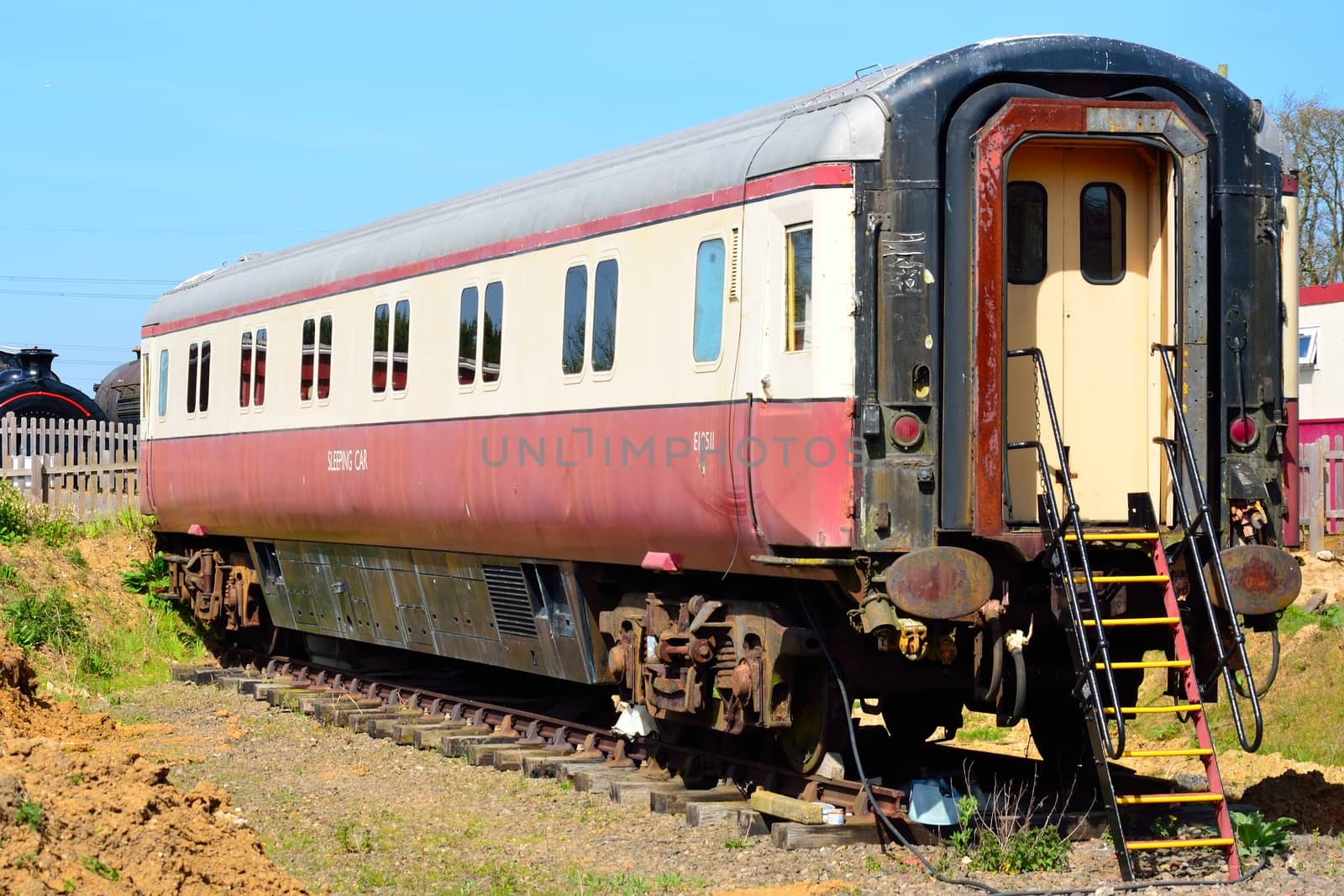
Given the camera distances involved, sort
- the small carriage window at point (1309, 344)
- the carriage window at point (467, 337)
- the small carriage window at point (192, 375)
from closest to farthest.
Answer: the carriage window at point (467, 337), the small carriage window at point (192, 375), the small carriage window at point (1309, 344)

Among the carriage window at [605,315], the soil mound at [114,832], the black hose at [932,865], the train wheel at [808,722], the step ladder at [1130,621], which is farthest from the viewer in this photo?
the carriage window at [605,315]

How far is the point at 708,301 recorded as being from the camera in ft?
35.4

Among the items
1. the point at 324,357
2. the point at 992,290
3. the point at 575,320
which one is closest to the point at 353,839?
the point at 575,320

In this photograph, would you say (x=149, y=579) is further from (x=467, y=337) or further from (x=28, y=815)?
(x=28, y=815)

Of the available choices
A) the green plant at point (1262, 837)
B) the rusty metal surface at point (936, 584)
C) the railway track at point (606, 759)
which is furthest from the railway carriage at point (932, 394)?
the green plant at point (1262, 837)

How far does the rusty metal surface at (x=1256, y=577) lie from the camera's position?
988 cm

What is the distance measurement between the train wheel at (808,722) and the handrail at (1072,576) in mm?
1726

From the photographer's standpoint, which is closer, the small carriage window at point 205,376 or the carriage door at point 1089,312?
the carriage door at point 1089,312

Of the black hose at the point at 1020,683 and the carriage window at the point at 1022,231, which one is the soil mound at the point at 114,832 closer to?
the black hose at the point at 1020,683

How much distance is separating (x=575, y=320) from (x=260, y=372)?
6.56 meters

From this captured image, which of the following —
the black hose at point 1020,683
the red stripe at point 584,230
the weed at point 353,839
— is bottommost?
the weed at point 353,839

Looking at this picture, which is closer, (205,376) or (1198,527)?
(1198,527)

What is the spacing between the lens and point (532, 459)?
12.7 m

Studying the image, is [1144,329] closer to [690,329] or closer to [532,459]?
[690,329]
